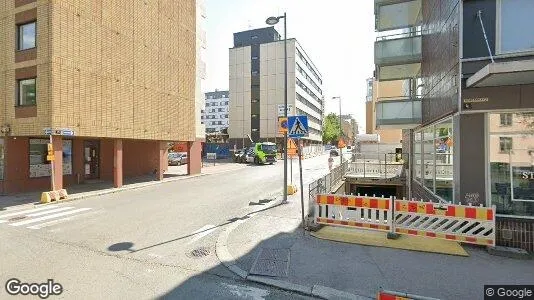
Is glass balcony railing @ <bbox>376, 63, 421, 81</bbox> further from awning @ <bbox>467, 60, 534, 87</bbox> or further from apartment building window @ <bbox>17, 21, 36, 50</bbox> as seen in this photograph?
apartment building window @ <bbox>17, 21, 36, 50</bbox>

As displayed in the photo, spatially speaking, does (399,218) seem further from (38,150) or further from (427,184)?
(38,150)

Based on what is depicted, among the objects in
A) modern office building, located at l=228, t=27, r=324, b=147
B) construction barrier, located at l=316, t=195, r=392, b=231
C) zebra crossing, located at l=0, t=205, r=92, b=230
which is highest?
modern office building, located at l=228, t=27, r=324, b=147

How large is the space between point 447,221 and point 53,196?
15747 millimetres

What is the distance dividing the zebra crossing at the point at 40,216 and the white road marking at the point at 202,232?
504 cm

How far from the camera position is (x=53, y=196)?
585 inches

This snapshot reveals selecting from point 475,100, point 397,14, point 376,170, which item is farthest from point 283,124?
point 376,170

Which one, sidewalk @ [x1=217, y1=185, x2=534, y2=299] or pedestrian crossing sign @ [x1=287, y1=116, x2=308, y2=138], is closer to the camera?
sidewalk @ [x1=217, y1=185, x2=534, y2=299]

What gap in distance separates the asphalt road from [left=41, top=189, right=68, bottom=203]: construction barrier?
0.88 m

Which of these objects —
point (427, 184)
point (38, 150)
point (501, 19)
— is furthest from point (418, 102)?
point (38, 150)

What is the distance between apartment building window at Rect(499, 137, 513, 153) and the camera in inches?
319

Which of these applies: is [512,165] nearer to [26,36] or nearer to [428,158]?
[428,158]

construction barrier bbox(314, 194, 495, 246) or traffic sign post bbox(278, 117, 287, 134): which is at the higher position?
traffic sign post bbox(278, 117, 287, 134)

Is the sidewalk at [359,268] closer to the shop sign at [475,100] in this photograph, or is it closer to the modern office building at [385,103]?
the shop sign at [475,100]

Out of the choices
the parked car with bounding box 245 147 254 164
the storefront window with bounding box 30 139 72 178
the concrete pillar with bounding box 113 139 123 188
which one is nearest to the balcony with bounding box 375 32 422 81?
the concrete pillar with bounding box 113 139 123 188
